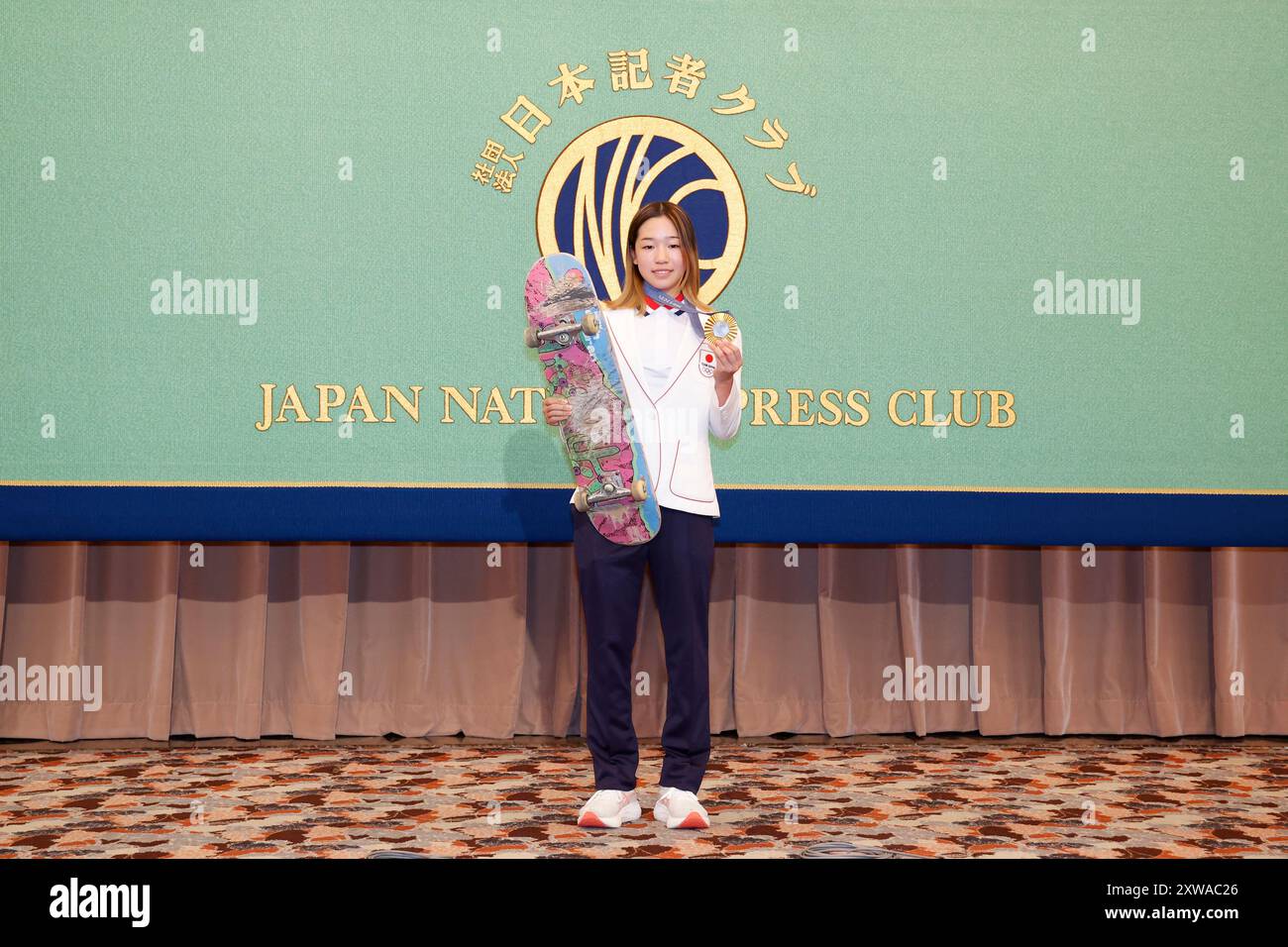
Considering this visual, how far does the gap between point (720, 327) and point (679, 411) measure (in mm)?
197

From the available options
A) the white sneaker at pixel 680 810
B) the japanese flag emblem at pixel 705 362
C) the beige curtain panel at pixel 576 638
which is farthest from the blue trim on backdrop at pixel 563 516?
the white sneaker at pixel 680 810

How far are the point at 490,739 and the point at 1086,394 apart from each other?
202cm

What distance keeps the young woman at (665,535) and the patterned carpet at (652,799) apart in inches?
7.1

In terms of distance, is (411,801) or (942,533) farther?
(942,533)

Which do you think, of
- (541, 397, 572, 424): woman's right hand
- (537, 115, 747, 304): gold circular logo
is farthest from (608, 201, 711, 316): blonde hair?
(537, 115, 747, 304): gold circular logo

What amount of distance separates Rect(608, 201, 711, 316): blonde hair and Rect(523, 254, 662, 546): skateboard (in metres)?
0.12

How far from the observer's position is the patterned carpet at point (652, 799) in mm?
2107

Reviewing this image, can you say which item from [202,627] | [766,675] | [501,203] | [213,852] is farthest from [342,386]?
[766,675]

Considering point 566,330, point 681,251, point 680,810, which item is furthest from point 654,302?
point 680,810

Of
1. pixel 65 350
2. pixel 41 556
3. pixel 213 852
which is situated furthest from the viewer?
pixel 41 556

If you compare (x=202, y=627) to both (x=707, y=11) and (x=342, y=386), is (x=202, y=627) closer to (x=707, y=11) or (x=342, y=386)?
(x=342, y=386)

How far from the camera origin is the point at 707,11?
300 cm

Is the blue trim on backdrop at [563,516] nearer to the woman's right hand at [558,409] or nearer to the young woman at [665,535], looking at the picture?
the young woman at [665,535]

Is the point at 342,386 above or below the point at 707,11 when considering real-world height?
below
